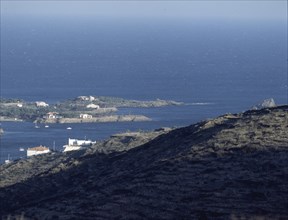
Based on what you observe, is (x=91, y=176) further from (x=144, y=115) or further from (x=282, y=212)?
(x=144, y=115)

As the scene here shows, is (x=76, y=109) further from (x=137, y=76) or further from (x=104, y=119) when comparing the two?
(x=137, y=76)

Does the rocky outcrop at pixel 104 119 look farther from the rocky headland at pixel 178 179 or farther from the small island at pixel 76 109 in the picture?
the rocky headland at pixel 178 179

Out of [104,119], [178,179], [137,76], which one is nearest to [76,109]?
[104,119]

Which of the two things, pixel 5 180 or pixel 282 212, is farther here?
pixel 5 180

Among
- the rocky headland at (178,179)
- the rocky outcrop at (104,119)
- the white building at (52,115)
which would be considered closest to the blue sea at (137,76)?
the rocky outcrop at (104,119)

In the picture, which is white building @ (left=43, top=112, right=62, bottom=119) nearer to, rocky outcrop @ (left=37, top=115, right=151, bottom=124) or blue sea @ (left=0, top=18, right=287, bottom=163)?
rocky outcrop @ (left=37, top=115, right=151, bottom=124)

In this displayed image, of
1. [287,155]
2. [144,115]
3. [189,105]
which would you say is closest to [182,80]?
[189,105]

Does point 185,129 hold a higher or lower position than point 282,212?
higher
